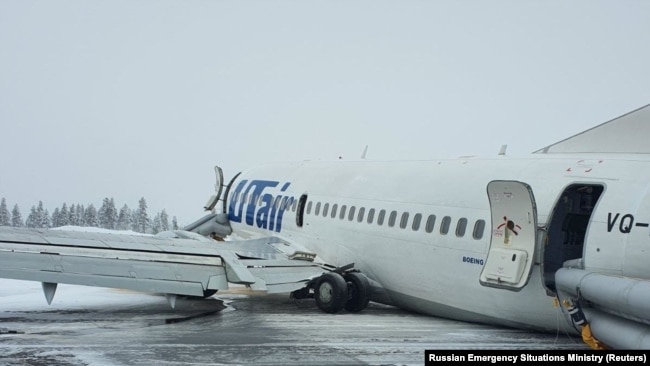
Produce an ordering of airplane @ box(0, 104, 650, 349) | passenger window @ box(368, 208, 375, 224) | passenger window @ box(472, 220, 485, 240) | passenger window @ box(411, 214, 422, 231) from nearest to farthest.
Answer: airplane @ box(0, 104, 650, 349) < passenger window @ box(472, 220, 485, 240) < passenger window @ box(411, 214, 422, 231) < passenger window @ box(368, 208, 375, 224)

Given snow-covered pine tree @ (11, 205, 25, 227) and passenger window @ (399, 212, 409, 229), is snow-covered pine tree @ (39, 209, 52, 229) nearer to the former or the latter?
snow-covered pine tree @ (11, 205, 25, 227)

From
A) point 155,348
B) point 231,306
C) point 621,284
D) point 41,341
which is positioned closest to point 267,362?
point 155,348

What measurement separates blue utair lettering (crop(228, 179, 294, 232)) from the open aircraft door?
8040mm

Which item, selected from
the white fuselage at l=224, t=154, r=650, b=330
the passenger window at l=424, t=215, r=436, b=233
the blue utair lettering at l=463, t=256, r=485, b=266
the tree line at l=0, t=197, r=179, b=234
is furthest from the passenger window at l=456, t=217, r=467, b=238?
the tree line at l=0, t=197, r=179, b=234

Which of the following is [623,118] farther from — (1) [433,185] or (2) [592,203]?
(1) [433,185]

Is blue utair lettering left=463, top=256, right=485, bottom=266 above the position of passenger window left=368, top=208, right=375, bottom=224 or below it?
below

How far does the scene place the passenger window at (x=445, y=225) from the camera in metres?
14.0

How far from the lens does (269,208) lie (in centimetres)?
2084

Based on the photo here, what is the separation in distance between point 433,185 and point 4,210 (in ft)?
140

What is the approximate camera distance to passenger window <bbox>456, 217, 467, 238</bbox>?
13.7 metres

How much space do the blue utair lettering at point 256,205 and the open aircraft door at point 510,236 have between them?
317 inches

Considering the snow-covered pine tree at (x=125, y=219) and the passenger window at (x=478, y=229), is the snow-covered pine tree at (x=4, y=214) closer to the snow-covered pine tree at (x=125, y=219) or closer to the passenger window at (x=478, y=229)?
the snow-covered pine tree at (x=125, y=219)

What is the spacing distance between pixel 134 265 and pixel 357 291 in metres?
4.65

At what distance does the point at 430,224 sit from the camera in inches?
569
